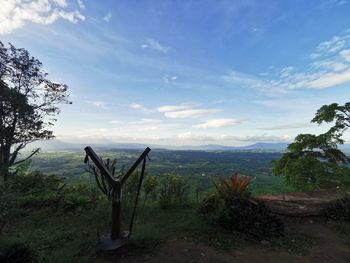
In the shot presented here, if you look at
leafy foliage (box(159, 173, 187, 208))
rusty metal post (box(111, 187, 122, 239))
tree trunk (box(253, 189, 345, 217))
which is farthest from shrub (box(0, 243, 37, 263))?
tree trunk (box(253, 189, 345, 217))

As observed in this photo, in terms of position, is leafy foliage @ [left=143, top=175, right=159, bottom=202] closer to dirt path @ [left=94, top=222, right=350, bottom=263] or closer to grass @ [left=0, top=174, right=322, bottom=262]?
grass @ [left=0, top=174, right=322, bottom=262]

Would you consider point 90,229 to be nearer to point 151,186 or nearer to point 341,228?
point 151,186

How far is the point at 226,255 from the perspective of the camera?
16.3 feet

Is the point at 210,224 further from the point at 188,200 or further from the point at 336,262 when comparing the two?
the point at 336,262

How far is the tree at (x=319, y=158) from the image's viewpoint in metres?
12.5

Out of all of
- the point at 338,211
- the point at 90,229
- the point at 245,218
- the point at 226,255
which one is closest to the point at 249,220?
the point at 245,218

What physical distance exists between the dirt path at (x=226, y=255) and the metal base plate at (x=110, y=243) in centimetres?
21

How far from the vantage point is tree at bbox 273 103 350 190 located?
1255 cm

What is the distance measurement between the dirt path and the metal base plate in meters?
0.21

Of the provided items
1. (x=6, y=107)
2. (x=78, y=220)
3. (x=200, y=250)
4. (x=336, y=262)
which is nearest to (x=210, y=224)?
(x=200, y=250)

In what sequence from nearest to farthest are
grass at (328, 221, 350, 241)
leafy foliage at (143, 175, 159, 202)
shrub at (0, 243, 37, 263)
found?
shrub at (0, 243, 37, 263)
grass at (328, 221, 350, 241)
leafy foliage at (143, 175, 159, 202)

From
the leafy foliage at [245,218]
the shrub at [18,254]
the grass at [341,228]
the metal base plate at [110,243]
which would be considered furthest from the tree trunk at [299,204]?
the shrub at [18,254]

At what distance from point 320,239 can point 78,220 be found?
6934mm

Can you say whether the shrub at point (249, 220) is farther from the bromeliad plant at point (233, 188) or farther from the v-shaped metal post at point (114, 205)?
the v-shaped metal post at point (114, 205)
